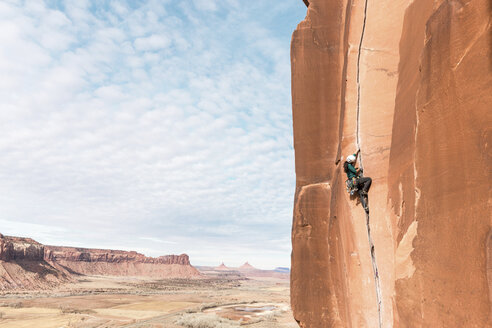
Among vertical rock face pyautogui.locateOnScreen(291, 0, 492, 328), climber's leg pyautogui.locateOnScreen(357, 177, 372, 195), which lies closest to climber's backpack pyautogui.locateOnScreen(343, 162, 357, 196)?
climber's leg pyautogui.locateOnScreen(357, 177, 372, 195)

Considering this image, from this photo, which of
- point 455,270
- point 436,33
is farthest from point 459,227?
Answer: point 436,33

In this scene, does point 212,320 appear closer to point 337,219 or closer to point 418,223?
point 337,219

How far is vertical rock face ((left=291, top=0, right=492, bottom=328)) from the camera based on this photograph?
4090mm

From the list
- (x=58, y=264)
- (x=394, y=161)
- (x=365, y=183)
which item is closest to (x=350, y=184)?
(x=365, y=183)

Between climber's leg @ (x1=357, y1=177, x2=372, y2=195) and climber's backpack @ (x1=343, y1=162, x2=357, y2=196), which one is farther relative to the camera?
climber's backpack @ (x1=343, y1=162, x2=357, y2=196)

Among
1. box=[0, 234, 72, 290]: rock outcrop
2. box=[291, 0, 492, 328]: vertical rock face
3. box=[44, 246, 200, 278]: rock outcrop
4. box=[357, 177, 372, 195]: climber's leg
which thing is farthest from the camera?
box=[44, 246, 200, 278]: rock outcrop

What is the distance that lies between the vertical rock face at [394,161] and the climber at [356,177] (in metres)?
0.17

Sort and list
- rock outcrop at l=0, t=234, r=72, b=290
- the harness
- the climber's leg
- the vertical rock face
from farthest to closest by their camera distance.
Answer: rock outcrop at l=0, t=234, r=72, b=290 < the harness < the climber's leg < the vertical rock face

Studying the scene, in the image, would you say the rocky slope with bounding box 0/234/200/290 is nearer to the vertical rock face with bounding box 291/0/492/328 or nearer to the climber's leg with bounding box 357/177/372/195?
the vertical rock face with bounding box 291/0/492/328

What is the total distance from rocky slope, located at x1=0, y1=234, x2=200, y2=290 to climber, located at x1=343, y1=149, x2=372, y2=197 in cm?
10600

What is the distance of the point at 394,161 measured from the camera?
6496mm

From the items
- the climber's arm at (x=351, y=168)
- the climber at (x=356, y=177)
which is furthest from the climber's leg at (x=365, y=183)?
the climber's arm at (x=351, y=168)

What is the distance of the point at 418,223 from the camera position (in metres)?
5.24

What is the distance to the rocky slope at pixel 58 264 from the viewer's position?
324 ft
